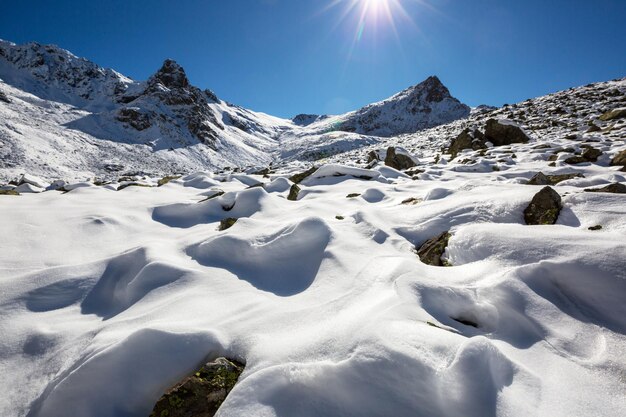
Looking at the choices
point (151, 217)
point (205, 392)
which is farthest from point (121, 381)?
point (151, 217)

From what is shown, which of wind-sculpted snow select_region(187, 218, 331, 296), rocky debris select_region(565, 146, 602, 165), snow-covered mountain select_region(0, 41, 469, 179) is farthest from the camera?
snow-covered mountain select_region(0, 41, 469, 179)

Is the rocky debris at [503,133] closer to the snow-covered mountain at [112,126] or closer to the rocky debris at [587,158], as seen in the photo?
the rocky debris at [587,158]

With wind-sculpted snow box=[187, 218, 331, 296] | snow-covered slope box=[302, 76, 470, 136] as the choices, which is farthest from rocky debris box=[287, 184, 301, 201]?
snow-covered slope box=[302, 76, 470, 136]

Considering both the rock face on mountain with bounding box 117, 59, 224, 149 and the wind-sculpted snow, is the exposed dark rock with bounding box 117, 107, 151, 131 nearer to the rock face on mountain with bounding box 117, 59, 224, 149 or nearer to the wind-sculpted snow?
the rock face on mountain with bounding box 117, 59, 224, 149

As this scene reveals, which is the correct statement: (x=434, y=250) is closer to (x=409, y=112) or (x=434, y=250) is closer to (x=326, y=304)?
(x=326, y=304)

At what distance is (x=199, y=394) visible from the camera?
5.68ft

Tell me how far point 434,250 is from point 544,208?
5.61 ft

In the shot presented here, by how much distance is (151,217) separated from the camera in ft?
18.7

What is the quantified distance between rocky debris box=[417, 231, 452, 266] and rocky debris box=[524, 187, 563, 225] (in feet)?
3.81

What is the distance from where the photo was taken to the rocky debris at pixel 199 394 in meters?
1.70

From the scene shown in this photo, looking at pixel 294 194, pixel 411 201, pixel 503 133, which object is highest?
pixel 503 133

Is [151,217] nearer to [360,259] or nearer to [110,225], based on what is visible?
[110,225]

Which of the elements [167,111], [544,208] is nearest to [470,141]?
[544,208]

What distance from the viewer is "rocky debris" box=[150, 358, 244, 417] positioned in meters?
1.70
